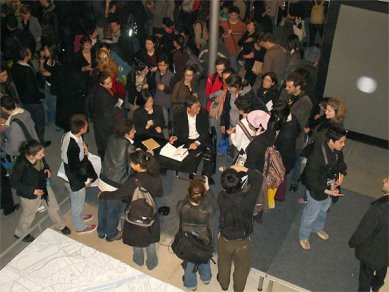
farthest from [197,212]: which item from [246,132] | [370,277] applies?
[370,277]

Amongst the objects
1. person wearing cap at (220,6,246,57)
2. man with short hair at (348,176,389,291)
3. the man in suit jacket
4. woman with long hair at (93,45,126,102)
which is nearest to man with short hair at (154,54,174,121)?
woman with long hair at (93,45,126,102)

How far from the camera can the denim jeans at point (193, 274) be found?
5.49 m

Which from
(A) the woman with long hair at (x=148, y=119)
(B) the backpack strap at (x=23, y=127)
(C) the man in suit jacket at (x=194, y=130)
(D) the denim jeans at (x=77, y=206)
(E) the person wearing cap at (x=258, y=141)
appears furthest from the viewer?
(A) the woman with long hair at (x=148, y=119)

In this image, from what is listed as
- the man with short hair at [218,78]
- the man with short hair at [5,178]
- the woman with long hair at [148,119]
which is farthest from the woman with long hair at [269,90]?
the man with short hair at [5,178]

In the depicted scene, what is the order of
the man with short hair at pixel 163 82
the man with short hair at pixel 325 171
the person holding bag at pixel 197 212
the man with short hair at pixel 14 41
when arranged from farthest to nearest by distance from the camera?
the man with short hair at pixel 14 41 < the man with short hair at pixel 163 82 < the man with short hair at pixel 325 171 < the person holding bag at pixel 197 212

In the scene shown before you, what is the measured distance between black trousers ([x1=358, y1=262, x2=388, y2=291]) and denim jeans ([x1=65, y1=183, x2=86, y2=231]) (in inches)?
129

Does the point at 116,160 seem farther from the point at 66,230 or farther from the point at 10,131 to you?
the point at 10,131

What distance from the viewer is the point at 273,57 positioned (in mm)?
7660

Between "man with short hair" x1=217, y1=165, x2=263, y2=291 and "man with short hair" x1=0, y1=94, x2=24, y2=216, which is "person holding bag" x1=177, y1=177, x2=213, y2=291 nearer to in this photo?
"man with short hair" x1=217, y1=165, x2=263, y2=291

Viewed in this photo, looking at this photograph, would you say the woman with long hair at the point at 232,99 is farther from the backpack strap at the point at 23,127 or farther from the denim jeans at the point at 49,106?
the denim jeans at the point at 49,106

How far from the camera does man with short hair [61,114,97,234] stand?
552 cm

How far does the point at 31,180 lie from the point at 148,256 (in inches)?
62.4

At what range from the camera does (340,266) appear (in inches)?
238

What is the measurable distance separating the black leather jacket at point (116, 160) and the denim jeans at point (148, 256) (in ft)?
2.62
